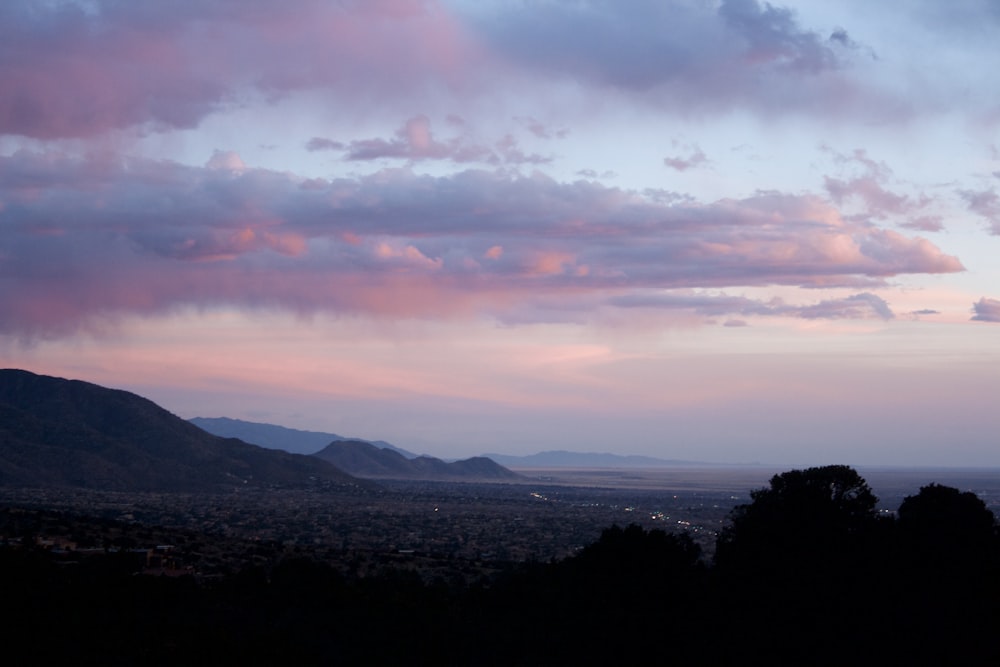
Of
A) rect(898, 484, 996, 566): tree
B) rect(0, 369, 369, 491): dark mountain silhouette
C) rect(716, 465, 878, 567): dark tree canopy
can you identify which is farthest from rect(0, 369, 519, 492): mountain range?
rect(898, 484, 996, 566): tree

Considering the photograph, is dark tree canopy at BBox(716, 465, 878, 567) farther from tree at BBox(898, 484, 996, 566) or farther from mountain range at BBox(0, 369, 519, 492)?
mountain range at BBox(0, 369, 519, 492)

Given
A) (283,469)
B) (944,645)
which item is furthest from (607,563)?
(283,469)

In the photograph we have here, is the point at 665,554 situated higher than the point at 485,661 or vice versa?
the point at 665,554

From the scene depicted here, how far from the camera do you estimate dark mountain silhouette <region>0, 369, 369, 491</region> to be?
129625 mm

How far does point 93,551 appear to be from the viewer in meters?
45.3

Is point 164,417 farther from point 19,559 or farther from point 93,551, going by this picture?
point 19,559

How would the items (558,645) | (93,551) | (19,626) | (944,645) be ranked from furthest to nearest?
(93,551), (558,645), (944,645), (19,626)

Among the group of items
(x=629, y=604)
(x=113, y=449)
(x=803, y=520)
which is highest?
(x=803, y=520)

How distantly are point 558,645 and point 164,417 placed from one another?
14458 cm

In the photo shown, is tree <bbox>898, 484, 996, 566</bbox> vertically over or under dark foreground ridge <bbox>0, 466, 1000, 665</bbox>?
over

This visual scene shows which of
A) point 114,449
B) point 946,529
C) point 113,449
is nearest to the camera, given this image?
point 946,529

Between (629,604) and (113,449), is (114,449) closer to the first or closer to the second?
(113,449)

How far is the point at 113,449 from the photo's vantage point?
14188cm

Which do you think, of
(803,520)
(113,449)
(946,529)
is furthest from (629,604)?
(113,449)
